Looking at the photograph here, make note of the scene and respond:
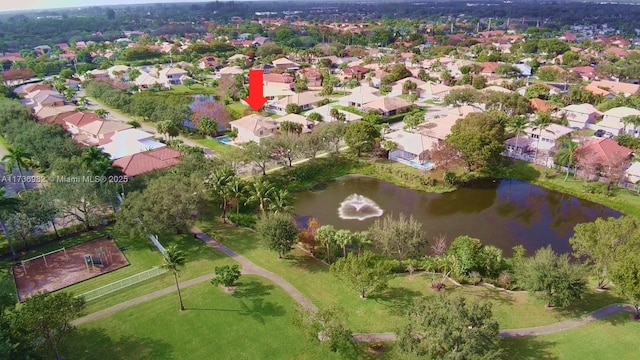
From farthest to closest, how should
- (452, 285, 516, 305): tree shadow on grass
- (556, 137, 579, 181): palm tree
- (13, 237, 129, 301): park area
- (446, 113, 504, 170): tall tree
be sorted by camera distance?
(556, 137, 579, 181): palm tree < (446, 113, 504, 170): tall tree < (13, 237, 129, 301): park area < (452, 285, 516, 305): tree shadow on grass

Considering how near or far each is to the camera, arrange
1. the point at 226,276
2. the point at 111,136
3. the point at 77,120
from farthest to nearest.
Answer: the point at 77,120
the point at 111,136
the point at 226,276

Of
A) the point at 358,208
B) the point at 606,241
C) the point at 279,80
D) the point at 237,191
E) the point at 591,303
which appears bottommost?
the point at 358,208

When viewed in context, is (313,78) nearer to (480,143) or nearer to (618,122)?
(480,143)

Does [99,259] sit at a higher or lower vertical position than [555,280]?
lower

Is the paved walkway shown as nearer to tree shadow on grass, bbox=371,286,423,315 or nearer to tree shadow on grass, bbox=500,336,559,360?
tree shadow on grass, bbox=500,336,559,360

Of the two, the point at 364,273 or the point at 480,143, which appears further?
the point at 480,143

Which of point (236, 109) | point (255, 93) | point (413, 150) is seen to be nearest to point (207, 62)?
point (255, 93)

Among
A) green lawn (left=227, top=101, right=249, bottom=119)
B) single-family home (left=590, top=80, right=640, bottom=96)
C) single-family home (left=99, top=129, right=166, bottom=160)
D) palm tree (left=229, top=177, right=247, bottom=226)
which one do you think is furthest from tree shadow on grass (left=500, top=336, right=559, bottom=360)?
single-family home (left=590, top=80, right=640, bottom=96)
